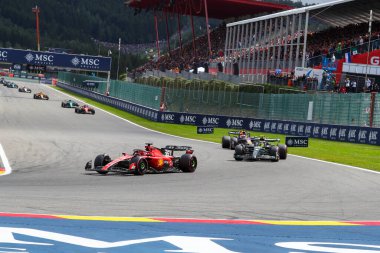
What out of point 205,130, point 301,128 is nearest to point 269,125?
point 301,128

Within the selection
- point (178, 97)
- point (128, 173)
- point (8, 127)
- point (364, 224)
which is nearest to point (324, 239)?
point (364, 224)

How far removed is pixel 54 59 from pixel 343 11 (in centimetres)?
3037

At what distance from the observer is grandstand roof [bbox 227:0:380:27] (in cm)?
5519

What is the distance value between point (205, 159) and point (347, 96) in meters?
15.0

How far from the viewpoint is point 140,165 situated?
49.8 feet

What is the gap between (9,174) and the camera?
48.0 feet

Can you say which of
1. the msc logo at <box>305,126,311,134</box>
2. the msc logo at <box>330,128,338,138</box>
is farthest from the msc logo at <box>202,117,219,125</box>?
the msc logo at <box>330,128,338,138</box>

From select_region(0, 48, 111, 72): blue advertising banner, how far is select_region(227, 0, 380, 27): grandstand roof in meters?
21.5

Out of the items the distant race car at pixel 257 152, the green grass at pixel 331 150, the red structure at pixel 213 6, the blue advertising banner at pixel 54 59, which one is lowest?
the green grass at pixel 331 150

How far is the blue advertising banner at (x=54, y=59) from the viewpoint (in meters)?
71.4

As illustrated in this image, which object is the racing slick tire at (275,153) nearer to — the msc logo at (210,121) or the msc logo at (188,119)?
the msc logo at (210,121)

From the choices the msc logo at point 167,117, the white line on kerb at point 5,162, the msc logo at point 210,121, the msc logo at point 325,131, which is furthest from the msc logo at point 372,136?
the msc logo at point 167,117

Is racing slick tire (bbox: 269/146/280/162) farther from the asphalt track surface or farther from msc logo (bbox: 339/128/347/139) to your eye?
msc logo (bbox: 339/128/347/139)

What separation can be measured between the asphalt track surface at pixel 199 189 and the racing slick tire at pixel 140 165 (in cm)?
24
